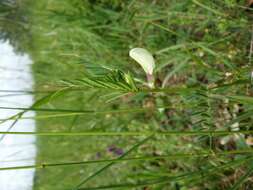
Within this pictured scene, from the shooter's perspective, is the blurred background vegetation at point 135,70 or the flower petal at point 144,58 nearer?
the flower petal at point 144,58

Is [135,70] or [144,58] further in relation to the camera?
[135,70]

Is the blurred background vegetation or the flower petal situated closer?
the flower petal

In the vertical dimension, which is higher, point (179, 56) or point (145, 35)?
point (145, 35)

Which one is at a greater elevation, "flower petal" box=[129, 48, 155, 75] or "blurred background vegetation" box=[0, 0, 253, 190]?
"blurred background vegetation" box=[0, 0, 253, 190]

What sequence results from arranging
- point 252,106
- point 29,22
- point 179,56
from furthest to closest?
point 29,22, point 179,56, point 252,106

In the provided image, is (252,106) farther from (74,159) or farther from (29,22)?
(29,22)

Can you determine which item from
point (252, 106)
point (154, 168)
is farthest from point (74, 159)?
point (252, 106)

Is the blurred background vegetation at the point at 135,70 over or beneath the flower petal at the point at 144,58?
over

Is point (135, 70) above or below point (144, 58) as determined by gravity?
above
